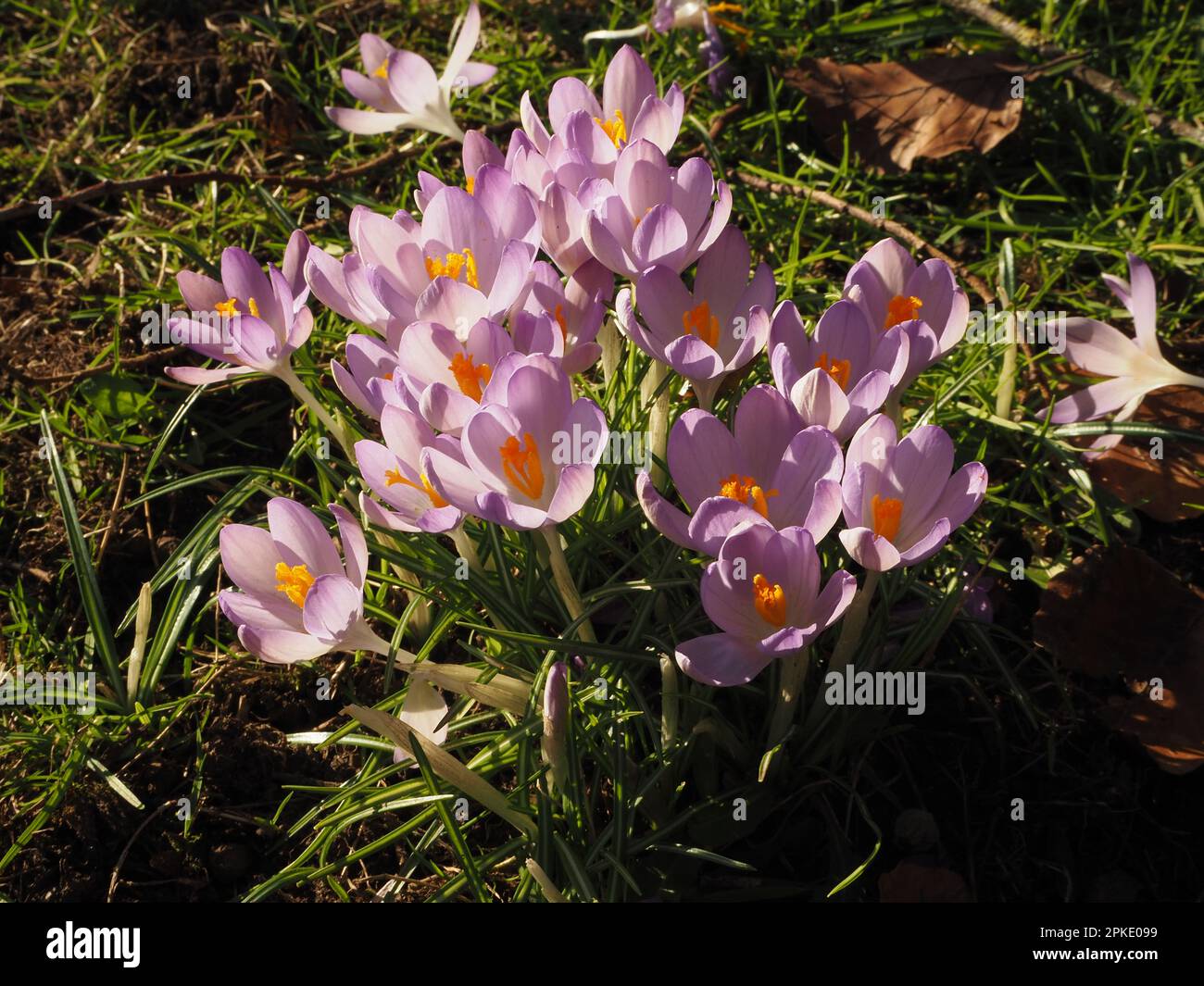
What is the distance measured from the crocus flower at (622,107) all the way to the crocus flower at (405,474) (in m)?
0.55

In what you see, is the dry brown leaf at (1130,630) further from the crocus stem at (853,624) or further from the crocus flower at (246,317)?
the crocus flower at (246,317)

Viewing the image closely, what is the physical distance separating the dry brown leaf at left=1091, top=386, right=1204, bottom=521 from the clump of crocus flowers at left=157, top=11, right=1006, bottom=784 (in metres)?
0.68

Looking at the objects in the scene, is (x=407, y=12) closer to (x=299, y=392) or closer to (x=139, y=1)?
(x=139, y=1)

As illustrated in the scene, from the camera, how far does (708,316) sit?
5.07 feet

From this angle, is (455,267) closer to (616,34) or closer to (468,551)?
(468,551)

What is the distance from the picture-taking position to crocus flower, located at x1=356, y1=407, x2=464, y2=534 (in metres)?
1.35

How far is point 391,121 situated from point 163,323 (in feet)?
2.22

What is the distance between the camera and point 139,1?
3.05 meters

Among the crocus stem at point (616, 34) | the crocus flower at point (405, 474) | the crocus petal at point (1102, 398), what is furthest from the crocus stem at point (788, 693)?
the crocus stem at point (616, 34)

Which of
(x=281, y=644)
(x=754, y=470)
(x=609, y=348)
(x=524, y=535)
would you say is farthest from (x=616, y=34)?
(x=281, y=644)

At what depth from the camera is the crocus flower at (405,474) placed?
1348mm

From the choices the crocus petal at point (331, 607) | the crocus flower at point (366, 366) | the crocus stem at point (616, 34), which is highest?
the crocus stem at point (616, 34)

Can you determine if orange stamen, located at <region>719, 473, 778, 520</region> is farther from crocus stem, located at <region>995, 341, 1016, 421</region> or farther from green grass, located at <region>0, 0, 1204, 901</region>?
crocus stem, located at <region>995, 341, 1016, 421</region>
